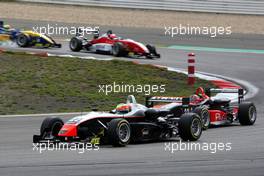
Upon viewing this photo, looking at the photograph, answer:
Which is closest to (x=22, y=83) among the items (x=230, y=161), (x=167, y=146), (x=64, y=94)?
(x=64, y=94)

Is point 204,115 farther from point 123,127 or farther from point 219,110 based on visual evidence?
point 123,127

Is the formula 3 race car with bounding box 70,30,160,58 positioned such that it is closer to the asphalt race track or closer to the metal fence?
the metal fence

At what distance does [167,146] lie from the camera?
1270cm

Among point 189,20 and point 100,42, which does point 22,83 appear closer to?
point 100,42

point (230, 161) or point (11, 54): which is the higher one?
point (11, 54)

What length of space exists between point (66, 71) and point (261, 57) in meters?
8.68

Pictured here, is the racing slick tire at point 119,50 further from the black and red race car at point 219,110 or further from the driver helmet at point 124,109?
the driver helmet at point 124,109

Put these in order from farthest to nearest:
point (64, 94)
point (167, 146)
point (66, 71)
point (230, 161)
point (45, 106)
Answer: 1. point (66, 71)
2. point (64, 94)
3. point (45, 106)
4. point (167, 146)
5. point (230, 161)

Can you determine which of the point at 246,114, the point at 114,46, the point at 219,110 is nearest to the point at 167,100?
the point at 219,110

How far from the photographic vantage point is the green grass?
17.9 m

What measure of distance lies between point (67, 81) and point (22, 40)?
8.05 m

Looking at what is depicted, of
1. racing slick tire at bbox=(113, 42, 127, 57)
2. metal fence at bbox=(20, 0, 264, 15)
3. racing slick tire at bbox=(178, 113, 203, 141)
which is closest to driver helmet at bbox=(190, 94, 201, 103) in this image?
racing slick tire at bbox=(178, 113, 203, 141)

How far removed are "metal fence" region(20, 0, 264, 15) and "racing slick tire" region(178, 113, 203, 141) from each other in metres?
23.7

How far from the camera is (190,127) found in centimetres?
1306
